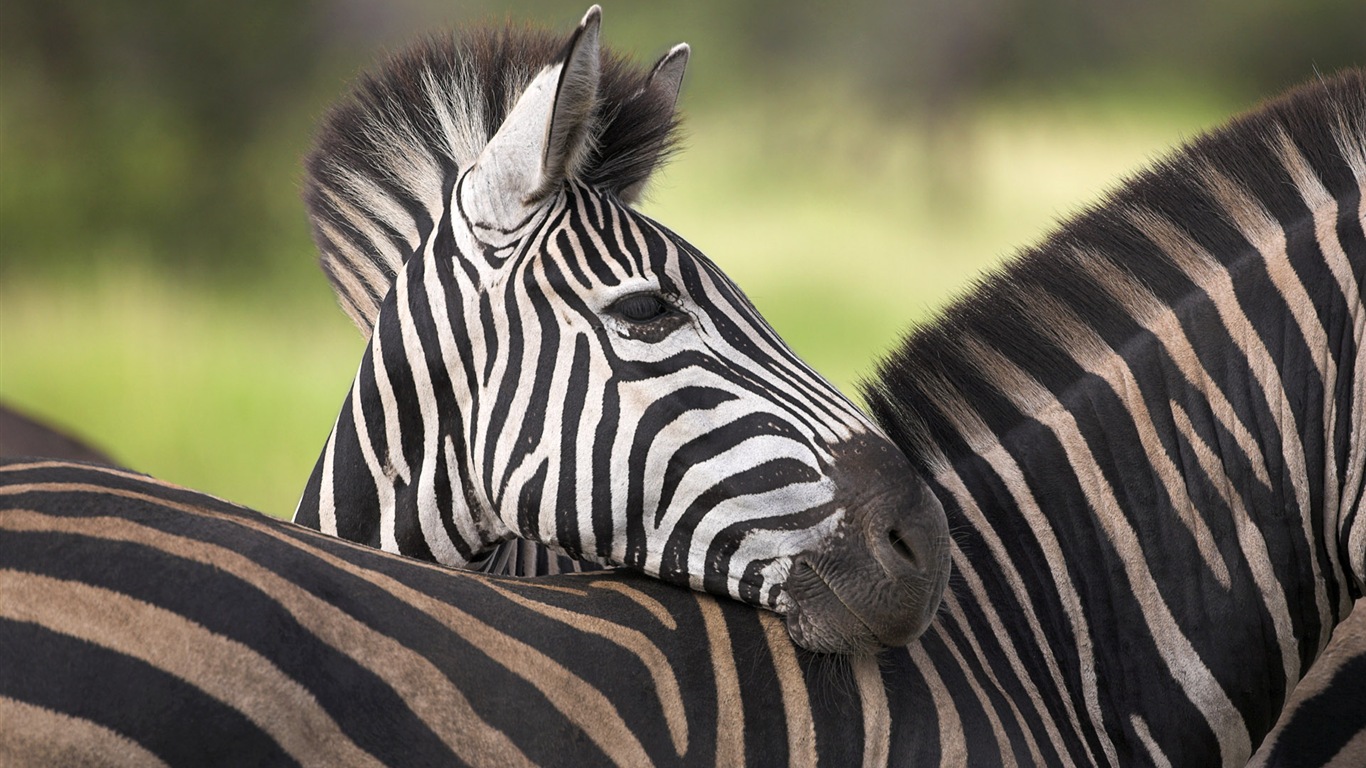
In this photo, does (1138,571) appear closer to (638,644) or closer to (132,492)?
(638,644)

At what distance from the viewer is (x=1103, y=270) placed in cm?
226

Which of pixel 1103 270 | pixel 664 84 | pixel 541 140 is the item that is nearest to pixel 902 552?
pixel 1103 270

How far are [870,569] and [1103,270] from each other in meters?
0.90

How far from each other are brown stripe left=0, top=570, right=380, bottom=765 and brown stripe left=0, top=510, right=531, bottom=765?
8 cm

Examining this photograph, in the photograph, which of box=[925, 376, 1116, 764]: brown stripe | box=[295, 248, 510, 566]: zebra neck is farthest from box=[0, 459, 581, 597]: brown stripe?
box=[925, 376, 1116, 764]: brown stripe

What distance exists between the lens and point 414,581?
5.42 ft

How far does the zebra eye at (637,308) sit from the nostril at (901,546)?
0.56 metres

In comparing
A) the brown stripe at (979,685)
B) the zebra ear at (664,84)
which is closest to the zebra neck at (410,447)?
the zebra ear at (664,84)

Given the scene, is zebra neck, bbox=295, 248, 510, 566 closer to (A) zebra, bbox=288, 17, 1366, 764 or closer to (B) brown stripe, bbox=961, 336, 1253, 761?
(A) zebra, bbox=288, 17, 1366, 764

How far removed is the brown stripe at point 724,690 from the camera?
1.69 m

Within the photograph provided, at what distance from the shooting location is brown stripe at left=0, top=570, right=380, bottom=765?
53.4 inches

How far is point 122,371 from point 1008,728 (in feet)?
26.6

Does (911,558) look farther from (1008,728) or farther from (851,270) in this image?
(851,270)

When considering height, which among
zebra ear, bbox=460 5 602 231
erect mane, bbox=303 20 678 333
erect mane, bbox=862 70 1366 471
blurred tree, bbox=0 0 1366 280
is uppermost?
blurred tree, bbox=0 0 1366 280
